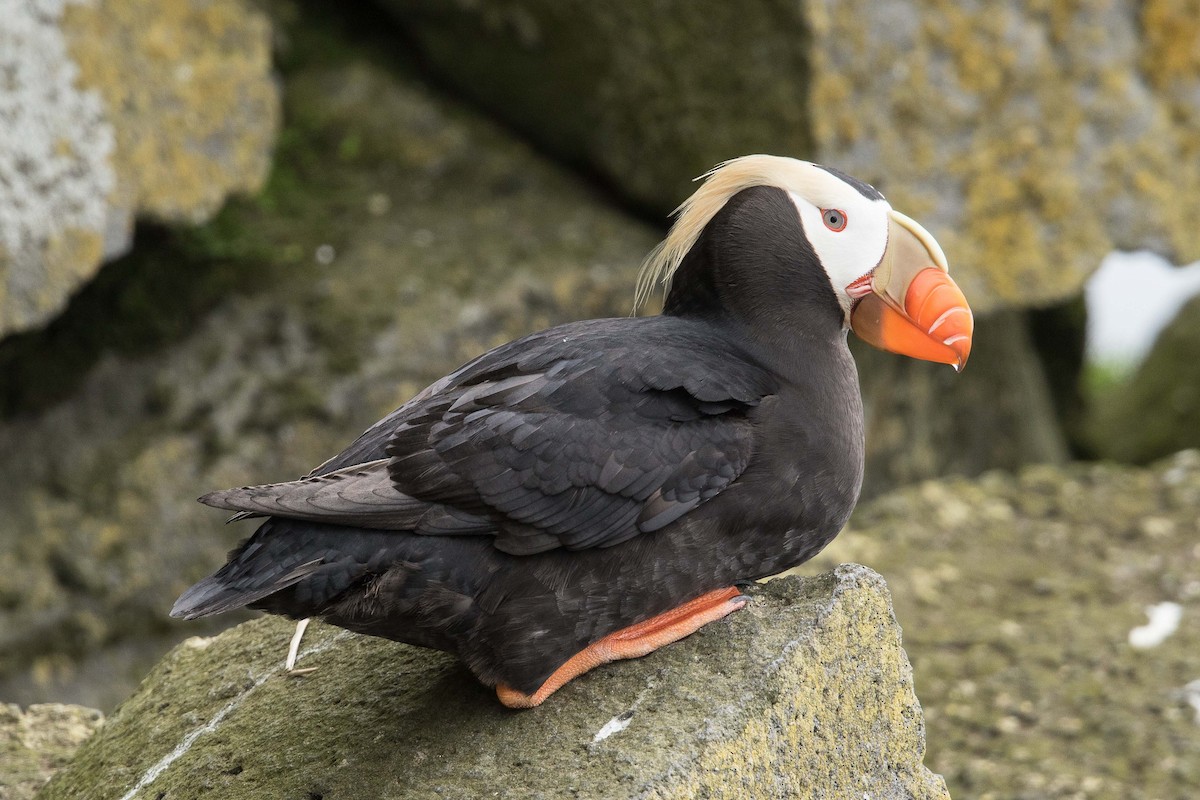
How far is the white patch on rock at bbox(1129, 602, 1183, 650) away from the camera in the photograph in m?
4.71

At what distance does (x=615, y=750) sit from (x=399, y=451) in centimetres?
74

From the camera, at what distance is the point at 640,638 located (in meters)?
3.01

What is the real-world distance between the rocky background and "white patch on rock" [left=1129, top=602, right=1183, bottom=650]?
0.12 feet

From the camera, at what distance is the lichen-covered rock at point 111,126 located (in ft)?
15.2

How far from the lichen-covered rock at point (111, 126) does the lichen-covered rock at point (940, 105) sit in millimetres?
1176

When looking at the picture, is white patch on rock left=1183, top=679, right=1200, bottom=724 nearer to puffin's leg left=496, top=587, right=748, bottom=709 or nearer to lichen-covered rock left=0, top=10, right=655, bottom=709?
puffin's leg left=496, top=587, right=748, bottom=709

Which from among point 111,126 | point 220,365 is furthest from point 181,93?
point 220,365

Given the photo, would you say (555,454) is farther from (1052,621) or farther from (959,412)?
(959,412)

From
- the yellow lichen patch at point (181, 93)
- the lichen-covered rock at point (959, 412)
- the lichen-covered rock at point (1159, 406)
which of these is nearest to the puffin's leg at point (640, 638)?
the yellow lichen patch at point (181, 93)

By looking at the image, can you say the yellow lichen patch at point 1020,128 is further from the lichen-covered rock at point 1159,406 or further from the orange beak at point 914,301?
the orange beak at point 914,301

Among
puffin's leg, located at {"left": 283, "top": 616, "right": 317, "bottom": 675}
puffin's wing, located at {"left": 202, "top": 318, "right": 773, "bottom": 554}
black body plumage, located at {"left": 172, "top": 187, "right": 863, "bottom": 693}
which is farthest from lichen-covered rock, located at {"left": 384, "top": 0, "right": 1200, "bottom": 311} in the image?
puffin's leg, located at {"left": 283, "top": 616, "right": 317, "bottom": 675}

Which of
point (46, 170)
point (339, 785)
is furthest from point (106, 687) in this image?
point (339, 785)

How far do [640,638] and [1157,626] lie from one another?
8.55ft

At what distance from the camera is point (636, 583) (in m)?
2.85
